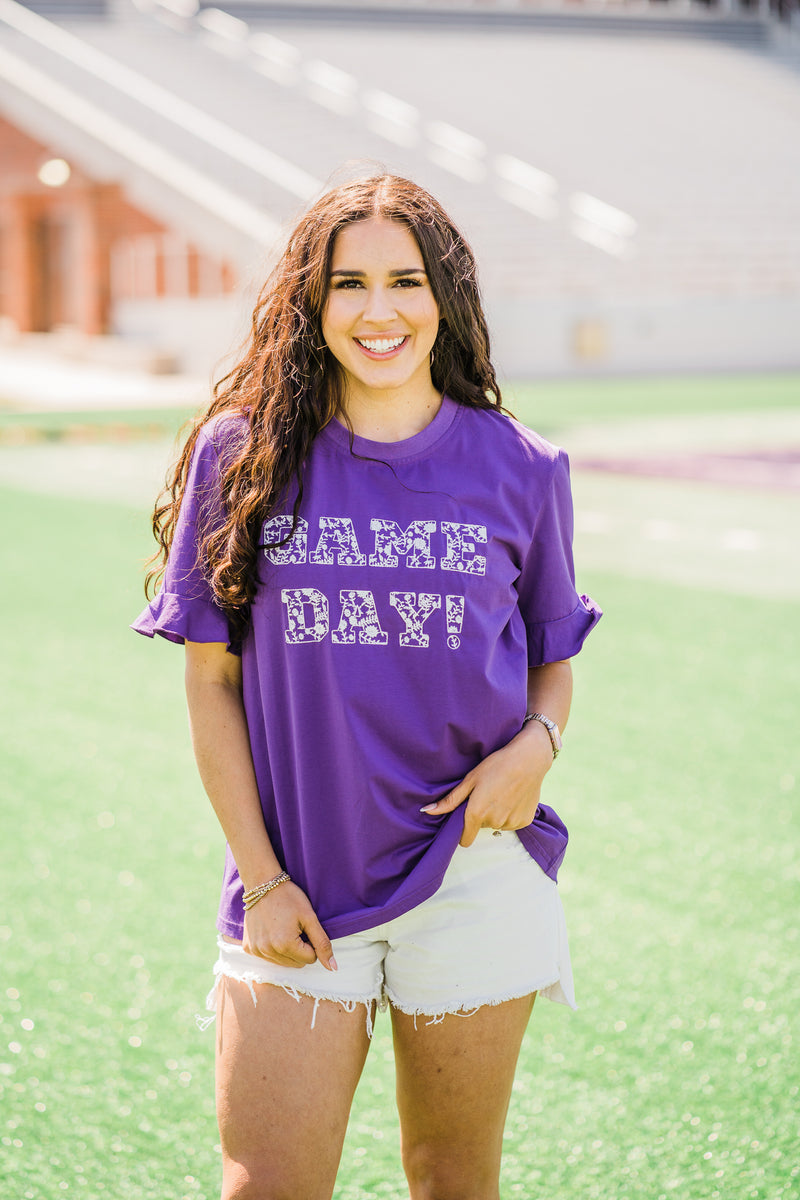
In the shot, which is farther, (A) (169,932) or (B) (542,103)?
(B) (542,103)

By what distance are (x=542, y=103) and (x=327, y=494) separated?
1387 inches

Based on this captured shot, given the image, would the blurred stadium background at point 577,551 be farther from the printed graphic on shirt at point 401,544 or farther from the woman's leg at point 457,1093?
the woman's leg at point 457,1093

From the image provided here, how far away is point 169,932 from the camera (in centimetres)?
405

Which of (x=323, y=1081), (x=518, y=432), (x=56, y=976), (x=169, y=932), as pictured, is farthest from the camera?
(x=169, y=932)

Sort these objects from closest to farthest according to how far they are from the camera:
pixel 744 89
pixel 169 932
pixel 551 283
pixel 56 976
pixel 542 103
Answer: pixel 56 976 → pixel 169 932 → pixel 551 283 → pixel 542 103 → pixel 744 89

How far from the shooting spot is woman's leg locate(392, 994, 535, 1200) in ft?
6.83

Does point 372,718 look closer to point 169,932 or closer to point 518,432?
point 518,432

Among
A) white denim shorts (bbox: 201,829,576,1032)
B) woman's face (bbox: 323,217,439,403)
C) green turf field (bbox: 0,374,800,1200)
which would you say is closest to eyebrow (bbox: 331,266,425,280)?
woman's face (bbox: 323,217,439,403)

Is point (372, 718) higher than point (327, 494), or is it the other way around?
point (327, 494)

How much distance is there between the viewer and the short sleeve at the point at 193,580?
81.0 inches

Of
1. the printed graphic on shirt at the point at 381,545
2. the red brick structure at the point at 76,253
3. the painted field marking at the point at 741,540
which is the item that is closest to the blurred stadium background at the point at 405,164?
the red brick structure at the point at 76,253

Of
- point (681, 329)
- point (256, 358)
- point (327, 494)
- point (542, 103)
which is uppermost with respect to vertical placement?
point (542, 103)

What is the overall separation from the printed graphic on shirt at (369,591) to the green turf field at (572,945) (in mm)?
1357

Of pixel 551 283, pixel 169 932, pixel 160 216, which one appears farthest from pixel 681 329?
pixel 169 932
